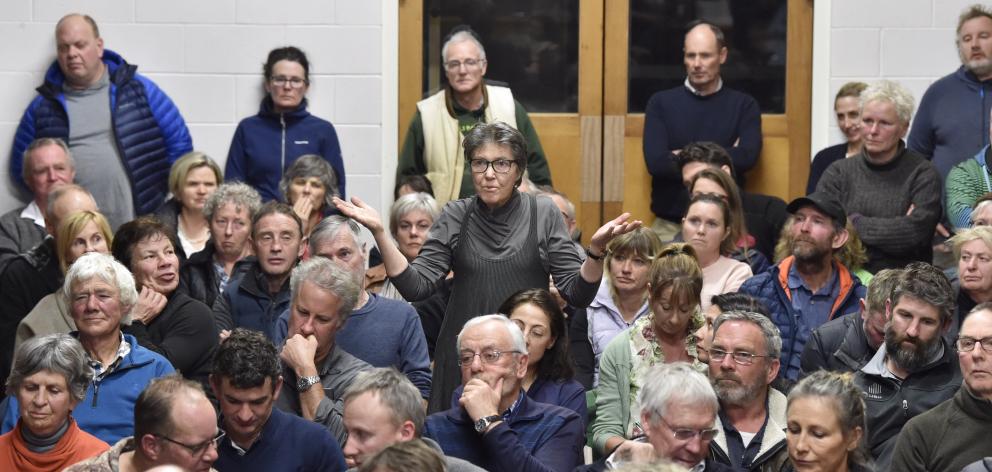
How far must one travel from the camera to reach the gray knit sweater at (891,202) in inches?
252

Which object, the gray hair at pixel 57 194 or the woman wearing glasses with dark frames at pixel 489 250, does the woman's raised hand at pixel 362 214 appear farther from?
the gray hair at pixel 57 194

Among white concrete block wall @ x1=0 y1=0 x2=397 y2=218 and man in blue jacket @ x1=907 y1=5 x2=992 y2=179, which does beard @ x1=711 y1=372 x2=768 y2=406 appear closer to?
man in blue jacket @ x1=907 y1=5 x2=992 y2=179

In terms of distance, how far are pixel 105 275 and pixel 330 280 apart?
2.29 ft

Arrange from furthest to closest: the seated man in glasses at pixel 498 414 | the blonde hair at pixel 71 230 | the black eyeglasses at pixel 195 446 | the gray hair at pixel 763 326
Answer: the blonde hair at pixel 71 230 < the gray hair at pixel 763 326 < the seated man in glasses at pixel 498 414 < the black eyeglasses at pixel 195 446

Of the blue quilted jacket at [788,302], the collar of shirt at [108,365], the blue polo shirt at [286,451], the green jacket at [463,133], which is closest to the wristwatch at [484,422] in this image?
the blue polo shirt at [286,451]

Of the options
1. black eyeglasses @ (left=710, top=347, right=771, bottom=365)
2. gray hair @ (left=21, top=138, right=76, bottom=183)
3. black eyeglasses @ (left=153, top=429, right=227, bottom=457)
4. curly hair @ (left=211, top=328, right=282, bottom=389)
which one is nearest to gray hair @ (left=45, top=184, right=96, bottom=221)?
gray hair @ (left=21, top=138, right=76, bottom=183)

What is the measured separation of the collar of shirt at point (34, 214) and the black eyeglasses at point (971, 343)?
4.05 metres

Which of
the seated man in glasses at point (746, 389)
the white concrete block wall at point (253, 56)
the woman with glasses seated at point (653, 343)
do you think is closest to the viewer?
the seated man in glasses at point (746, 389)

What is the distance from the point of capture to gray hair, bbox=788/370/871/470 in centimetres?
433

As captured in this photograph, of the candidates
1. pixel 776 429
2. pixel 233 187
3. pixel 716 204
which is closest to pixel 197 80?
pixel 233 187

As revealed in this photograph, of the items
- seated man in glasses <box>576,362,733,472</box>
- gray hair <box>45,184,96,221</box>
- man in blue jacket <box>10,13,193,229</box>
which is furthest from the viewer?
man in blue jacket <box>10,13,193,229</box>

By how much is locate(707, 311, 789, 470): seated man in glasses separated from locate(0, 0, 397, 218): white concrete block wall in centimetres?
320

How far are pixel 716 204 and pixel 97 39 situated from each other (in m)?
3.10

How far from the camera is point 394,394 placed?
4.17m
